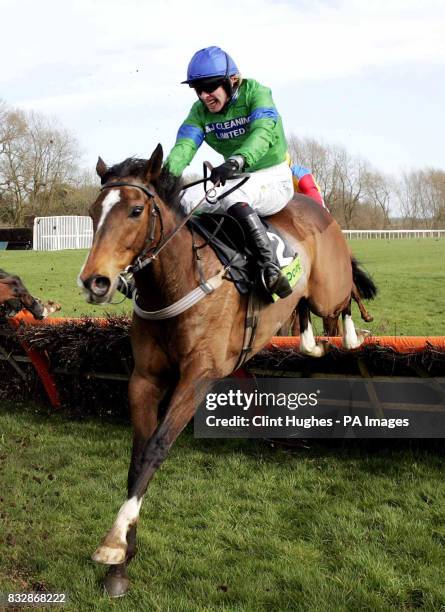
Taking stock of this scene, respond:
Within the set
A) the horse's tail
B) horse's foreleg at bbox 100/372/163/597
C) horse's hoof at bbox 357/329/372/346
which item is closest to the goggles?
horse's foreleg at bbox 100/372/163/597

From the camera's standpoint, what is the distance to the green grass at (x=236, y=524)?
312 cm

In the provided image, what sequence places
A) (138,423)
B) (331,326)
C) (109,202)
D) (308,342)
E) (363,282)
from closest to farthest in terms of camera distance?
(109,202)
(138,423)
(308,342)
(363,282)
(331,326)

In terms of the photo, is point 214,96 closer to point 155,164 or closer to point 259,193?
point 259,193

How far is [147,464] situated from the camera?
10.3 ft

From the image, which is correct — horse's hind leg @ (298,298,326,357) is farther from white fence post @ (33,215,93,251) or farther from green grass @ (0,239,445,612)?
white fence post @ (33,215,93,251)

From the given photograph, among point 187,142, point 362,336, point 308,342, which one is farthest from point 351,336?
point 187,142

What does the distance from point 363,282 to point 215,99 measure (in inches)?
95.1

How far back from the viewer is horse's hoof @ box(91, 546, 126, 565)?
294cm

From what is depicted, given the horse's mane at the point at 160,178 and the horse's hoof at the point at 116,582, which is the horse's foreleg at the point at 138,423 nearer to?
the horse's hoof at the point at 116,582

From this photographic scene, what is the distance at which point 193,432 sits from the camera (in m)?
5.70

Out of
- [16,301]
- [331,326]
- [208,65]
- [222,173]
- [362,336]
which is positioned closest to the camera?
[222,173]

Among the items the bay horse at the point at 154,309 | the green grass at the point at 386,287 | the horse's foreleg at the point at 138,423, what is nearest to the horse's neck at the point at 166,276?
the bay horse at the point at 154,309

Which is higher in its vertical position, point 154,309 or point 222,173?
point 222,173

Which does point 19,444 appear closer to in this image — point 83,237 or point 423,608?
point 423,608
